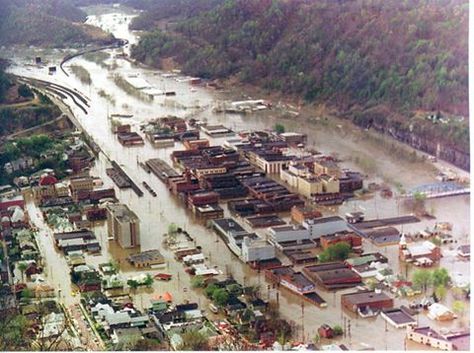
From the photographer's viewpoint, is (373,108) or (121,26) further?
(121,26)

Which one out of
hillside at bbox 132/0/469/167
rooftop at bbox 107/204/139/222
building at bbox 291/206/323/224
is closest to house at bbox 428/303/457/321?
building at bbox 291/206/323/224

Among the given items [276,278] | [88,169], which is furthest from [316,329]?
[88,169]

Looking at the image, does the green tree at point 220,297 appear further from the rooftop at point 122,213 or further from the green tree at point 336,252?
the rooftop at point 122,213

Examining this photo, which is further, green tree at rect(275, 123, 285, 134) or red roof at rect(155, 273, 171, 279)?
green tree at rect(275, 123, 285, 134)

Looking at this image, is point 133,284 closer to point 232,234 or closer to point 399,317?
point 232,234

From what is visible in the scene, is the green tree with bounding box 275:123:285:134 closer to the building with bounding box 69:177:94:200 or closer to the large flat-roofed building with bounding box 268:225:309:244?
the building with bounding box 69:177:94:200

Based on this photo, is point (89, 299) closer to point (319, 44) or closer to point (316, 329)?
point (316, 329)
